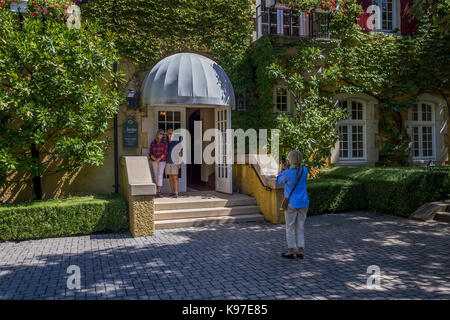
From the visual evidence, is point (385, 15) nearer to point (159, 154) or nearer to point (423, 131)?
point (423, 131)

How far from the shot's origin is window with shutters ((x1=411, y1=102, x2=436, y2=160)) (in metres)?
14.1

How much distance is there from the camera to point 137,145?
10.8m

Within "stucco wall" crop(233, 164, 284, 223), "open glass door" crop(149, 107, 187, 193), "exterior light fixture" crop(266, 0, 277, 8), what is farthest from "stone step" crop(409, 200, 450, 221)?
"exterior light fixture" crop(266, 0, 277, 8)

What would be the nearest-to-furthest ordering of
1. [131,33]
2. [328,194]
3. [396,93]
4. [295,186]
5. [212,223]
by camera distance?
[295,186] < [212,223] < [328,194] < [131,33] < [396,93]

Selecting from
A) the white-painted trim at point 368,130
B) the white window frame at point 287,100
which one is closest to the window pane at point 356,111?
the white-painted trim at point 368,130

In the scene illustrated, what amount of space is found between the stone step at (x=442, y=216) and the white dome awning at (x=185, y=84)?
19.4 ft

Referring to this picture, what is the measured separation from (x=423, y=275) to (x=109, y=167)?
8.28 meters

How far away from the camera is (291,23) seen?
11.6 m

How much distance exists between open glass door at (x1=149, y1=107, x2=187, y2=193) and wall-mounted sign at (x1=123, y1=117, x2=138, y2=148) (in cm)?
64

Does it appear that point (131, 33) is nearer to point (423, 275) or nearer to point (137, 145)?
point (137, 145)

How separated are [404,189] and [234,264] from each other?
581 centimetres

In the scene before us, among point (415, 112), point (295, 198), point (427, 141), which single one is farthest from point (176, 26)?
point (427, 141)

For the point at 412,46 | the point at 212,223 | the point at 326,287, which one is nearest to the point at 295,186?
the point at 326,287

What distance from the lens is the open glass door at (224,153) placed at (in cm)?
1048
